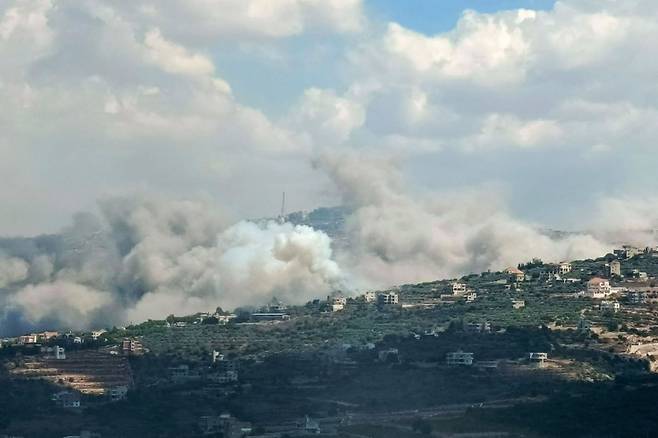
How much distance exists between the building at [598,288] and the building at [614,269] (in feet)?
11.9

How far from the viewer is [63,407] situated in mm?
94562

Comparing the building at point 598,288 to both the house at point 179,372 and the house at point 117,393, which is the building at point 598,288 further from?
the house at point 117,393

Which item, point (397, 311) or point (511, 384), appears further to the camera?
point (397, 311)

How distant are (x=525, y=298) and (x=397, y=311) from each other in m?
7.96

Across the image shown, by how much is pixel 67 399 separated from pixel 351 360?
1514 cm

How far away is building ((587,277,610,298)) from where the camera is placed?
113375mm

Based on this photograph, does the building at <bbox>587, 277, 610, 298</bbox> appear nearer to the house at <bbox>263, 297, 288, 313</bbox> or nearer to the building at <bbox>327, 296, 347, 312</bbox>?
the building at <bbox>327, 296, 347, 312</bbox>

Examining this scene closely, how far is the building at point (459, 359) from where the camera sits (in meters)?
95.8

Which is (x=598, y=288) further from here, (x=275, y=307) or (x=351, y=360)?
(x=275, y=307)

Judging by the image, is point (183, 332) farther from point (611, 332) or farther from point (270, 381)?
point (611, 332)

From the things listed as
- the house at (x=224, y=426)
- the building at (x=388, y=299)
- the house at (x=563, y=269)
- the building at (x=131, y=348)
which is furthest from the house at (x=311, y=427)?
the house at (x=563, y=269)

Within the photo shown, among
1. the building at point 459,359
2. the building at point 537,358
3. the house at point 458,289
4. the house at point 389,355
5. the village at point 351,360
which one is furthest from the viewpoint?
the house at point 458,289

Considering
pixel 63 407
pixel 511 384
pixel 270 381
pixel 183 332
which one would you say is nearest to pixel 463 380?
pixel 511 384

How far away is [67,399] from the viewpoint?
95.9m
